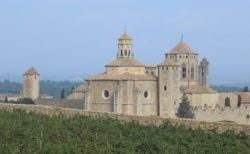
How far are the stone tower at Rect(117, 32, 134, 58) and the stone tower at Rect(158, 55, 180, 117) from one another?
3.73 metres

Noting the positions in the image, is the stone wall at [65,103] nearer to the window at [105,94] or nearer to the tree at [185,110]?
the window at [105,94]

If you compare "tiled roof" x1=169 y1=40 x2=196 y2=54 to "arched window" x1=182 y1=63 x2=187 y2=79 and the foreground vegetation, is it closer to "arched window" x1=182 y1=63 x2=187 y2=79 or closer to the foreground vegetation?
→ "arched window" x1=182 y1=63 x2=187 y2=79

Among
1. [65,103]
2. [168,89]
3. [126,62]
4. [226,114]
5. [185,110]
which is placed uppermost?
[126,62]

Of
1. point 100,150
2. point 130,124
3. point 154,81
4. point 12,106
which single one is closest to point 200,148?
point 100,150

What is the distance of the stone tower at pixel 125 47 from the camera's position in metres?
44.8

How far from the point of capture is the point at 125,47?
4484 cm

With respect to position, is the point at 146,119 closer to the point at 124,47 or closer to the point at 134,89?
the point at 134,89

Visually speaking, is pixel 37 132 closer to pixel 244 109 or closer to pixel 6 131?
pixel 6 131

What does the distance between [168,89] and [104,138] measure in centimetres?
2299

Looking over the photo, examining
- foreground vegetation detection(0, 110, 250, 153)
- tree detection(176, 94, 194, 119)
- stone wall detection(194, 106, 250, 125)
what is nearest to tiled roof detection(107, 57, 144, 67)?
tree detection(176, 94, 194, 119)

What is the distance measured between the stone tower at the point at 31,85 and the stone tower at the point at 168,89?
51.9ft

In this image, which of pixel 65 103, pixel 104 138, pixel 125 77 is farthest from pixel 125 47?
pixel 104 138

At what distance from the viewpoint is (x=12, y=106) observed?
26.8m

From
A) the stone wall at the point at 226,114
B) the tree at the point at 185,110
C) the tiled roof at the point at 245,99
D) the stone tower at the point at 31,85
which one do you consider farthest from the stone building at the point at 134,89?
the stone tower at the point at 31,85
